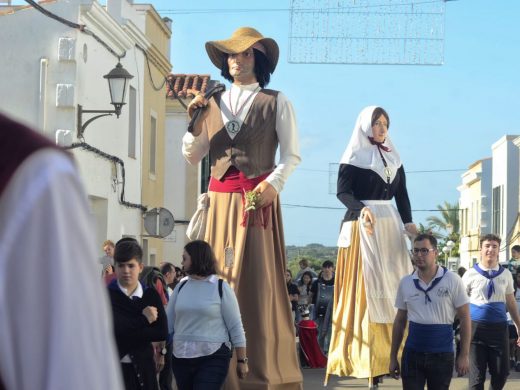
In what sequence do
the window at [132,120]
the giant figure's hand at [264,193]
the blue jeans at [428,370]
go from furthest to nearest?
1. the window at [132,120]
2. the blue jeans at [428,370]
3. the giant figure's hand at [264,193]

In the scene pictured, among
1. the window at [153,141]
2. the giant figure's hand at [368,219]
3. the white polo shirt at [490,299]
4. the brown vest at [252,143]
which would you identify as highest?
the window at [153,141]

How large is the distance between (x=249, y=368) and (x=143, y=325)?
1177 millimetres

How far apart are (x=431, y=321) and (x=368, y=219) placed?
7.39 feet

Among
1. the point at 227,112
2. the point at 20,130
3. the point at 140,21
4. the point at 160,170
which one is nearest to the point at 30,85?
the point at 140,21

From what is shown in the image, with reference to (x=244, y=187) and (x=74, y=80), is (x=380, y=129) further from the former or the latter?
(x=74, y=80)

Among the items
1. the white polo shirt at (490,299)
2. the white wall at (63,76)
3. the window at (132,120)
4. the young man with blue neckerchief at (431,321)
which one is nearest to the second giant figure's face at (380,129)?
the white polo shirt at (490,299)

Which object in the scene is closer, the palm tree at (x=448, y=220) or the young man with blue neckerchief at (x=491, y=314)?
the young man with blue neckerchief at (x=491, y=314)

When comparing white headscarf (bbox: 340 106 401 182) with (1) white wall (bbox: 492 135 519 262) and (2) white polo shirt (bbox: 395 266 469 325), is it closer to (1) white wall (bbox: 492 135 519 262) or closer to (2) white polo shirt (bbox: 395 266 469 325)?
(2) white polo shirt (bbox: 395 266 469 325)

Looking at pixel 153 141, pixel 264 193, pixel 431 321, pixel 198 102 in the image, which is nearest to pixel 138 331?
pixel 264 193

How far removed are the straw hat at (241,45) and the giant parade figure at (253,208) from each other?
0.01 m

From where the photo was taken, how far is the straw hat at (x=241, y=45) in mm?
7809

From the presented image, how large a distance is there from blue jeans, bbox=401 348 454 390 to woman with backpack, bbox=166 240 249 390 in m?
1.81

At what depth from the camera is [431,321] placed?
8.37m

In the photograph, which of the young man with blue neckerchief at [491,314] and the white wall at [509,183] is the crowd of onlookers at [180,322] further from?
the white wall at [509,183]
